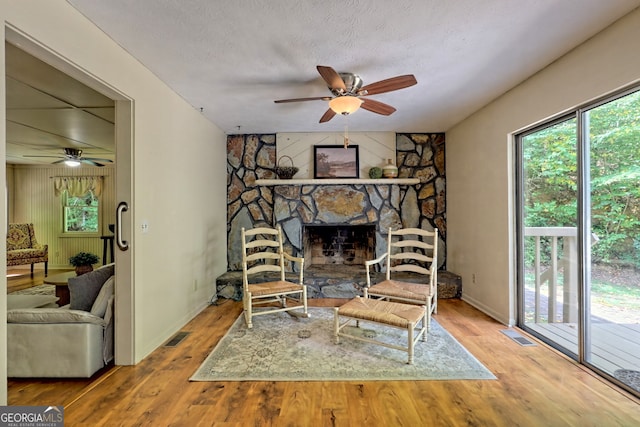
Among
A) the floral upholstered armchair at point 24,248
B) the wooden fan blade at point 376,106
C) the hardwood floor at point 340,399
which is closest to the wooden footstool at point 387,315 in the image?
the hardwood floor at point 340,399

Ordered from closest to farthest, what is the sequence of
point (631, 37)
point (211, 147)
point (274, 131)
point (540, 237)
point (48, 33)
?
1. point (48, 33)
2. point (631, 37)
3. point (540, 237)
4. point (211, 147)
5. point (274, 131)

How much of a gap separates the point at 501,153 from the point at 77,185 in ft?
26.4

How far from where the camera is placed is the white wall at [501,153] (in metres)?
1.97

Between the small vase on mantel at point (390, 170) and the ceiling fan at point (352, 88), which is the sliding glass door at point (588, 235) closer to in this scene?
the ceiling fan at point (352, 88)

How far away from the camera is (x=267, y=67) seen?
2.48m

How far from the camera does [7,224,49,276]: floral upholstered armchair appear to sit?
568 cm

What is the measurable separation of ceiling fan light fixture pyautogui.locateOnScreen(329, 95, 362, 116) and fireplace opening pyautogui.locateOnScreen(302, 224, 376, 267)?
2603 millimetres

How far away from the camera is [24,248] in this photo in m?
6.08

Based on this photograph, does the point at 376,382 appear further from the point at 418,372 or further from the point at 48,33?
the point at 48,33

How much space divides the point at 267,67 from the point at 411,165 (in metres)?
2.84

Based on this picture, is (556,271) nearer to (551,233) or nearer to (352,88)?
(551,233)

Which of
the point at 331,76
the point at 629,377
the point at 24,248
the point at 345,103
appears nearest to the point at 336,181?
the point at 345,103

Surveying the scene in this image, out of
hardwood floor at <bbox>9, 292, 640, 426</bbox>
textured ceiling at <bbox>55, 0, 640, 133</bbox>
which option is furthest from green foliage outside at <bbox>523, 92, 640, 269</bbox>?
hardwood floor at <bbox>9, 292, 640, 426</bbox>

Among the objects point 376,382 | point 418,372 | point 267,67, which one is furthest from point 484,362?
point 267,67
